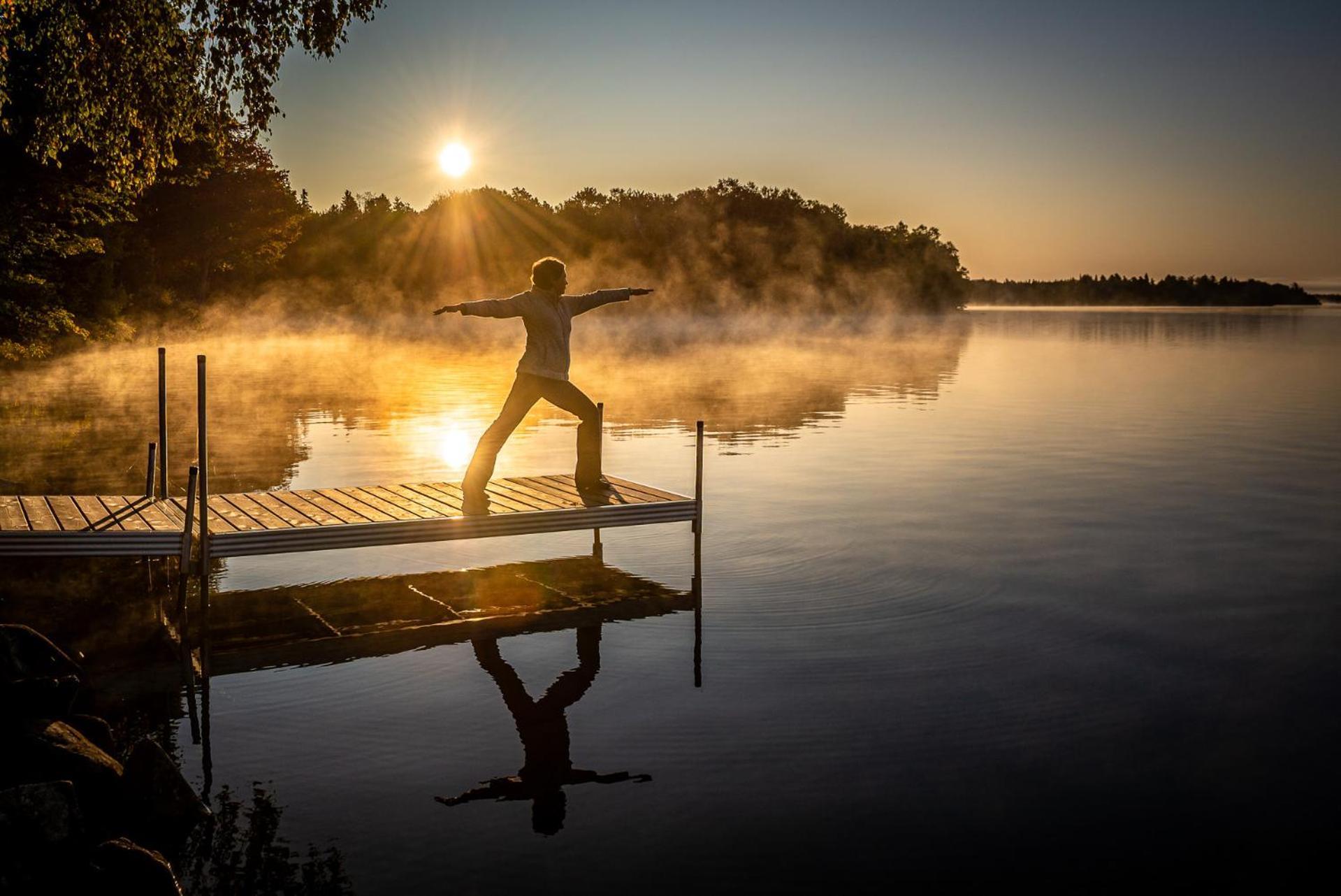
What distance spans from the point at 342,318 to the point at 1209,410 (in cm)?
8315

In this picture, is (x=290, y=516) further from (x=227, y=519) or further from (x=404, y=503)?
(x=404, y=503)

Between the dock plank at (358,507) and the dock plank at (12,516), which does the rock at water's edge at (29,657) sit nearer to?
the dock plank at (12,516)

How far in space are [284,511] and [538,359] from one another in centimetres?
261

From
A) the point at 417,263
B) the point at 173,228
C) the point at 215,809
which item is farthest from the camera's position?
the point at 417,263

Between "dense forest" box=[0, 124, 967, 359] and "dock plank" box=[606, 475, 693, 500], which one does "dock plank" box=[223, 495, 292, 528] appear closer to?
"dock plank" box=[606, 475, 693, 500]

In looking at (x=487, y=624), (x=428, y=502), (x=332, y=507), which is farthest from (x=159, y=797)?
(x=428, y=502)

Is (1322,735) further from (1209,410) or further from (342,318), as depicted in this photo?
(342,318)

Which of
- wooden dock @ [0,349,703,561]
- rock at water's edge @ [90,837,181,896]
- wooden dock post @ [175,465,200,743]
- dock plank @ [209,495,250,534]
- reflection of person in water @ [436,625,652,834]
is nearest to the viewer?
rock at water's edge @ [90,837,181,896]

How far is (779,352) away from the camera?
201 feet

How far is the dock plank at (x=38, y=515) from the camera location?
992 centimetres

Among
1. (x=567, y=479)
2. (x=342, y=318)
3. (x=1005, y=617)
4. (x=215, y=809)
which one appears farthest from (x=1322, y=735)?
(x=342, y=318)

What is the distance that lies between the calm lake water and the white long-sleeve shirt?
2.15 meters

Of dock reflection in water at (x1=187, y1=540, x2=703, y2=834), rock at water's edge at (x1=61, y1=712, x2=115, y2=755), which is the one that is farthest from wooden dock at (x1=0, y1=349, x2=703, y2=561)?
rock at water's edge at (x1=61, y1=712, x2=115, y2=755)

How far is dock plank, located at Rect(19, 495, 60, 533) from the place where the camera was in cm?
992
